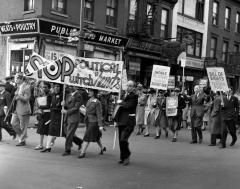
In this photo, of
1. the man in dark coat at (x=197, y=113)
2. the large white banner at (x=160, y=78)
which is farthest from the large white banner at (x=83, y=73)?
the large white banner at (x=160, y=78)

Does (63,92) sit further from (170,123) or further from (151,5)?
(151,5)

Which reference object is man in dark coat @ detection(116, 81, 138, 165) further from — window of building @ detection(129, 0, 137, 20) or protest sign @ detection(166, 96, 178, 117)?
window of building @ detection(129, 0, 137, 20)

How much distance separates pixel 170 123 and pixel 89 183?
816cm

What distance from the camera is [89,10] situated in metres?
24.3

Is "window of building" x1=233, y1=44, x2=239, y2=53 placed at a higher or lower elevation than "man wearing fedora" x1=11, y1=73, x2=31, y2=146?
higher

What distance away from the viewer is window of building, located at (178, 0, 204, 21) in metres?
32.3

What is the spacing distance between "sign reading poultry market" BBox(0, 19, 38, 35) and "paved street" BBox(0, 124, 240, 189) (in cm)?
948

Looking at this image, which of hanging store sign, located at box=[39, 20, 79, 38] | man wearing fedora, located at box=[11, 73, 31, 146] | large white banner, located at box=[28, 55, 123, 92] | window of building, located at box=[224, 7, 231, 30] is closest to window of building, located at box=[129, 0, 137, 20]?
hanging store sign, located at box=[39, 20, 79, 38]

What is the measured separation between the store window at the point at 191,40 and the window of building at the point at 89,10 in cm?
786

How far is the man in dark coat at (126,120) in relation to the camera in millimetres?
9844

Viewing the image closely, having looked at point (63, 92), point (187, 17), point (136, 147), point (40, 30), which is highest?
point (187, 17)

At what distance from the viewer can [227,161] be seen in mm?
10883

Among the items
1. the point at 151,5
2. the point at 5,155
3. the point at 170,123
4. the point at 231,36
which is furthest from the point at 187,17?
the point at 5,155

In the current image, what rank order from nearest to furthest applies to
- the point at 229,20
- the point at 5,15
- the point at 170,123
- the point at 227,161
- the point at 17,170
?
the point at 17,170 → the point at 227,161 → the point at 170,123 → the point at 5,15 → the point at 229,20
